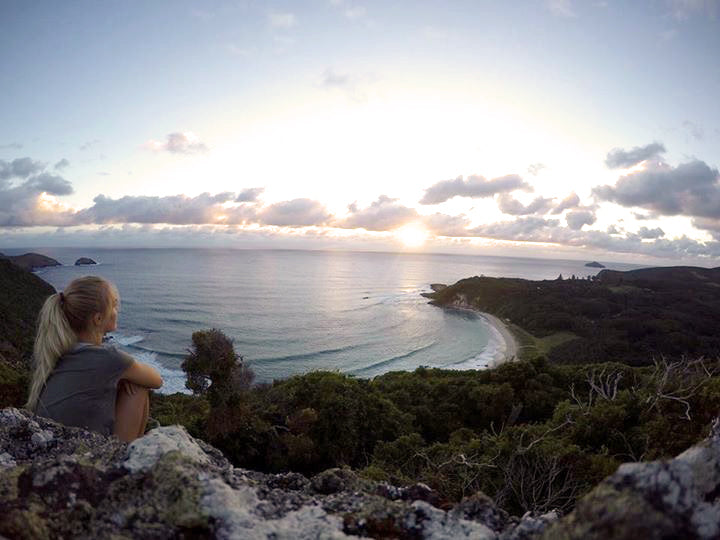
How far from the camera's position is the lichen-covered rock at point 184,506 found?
1808 mm

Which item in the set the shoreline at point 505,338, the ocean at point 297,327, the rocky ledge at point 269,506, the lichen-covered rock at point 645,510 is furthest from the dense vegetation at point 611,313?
the lichen-covered rock at point 645,510

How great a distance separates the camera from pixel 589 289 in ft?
319

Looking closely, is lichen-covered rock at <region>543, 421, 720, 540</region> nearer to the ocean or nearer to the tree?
the tree

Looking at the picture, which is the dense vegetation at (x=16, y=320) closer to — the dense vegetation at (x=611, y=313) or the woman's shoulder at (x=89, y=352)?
the woman's shoulder at (x=89, y=352)

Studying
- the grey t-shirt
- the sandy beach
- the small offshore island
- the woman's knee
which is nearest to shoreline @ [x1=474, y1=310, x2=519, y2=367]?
the sandy beach

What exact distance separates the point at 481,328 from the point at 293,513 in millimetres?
79656

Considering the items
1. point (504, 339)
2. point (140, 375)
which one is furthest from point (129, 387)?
point (504, 339)

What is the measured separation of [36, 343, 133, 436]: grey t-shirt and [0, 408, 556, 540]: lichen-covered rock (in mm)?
939

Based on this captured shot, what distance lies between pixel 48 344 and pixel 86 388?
0.45 metres

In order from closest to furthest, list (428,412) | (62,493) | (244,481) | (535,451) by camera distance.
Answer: (62,493) → (244,481) → (535,451) → (428,412)

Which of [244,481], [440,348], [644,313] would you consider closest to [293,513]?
[244,481]

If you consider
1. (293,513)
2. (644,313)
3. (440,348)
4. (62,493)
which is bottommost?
(440,348)

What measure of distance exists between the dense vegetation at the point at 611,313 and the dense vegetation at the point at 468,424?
28429 millimetres

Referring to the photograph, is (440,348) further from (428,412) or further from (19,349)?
(19,349)
